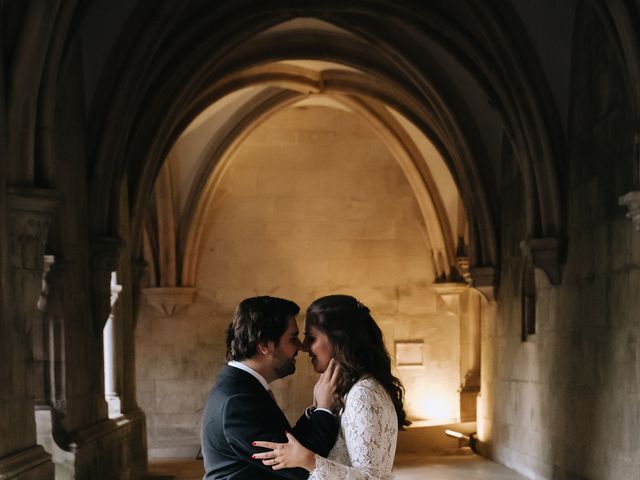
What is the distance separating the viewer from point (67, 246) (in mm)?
7047

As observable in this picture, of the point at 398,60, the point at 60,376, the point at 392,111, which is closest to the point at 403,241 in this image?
the point at 392,111

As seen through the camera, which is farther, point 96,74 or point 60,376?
point 96,74

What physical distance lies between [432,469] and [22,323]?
18.3 ft

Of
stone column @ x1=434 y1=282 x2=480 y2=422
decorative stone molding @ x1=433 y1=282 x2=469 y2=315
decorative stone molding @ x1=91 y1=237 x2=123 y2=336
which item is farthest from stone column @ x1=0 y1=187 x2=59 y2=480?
decorative stone molding @ x1=433 y1=282 x2=469 y2=315

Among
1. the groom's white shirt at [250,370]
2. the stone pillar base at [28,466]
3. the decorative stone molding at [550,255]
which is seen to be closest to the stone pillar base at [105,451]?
the stone pillar base at [28,466]

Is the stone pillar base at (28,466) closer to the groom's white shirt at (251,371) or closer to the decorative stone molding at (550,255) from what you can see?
the groom's white shirt at (251,371)

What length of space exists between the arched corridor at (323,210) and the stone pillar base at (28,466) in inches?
0.7

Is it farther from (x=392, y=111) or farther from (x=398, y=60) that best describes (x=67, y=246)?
(x=392, y=111)

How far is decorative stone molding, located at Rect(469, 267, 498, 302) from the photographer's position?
10430 millimetres

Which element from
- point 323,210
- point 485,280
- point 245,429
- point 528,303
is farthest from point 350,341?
point 323,210

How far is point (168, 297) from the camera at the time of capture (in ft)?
46.8

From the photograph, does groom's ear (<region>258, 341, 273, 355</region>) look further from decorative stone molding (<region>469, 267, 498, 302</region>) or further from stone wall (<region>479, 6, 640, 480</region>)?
decorative stone molding (<region>469, 267, 498, 302</region>)

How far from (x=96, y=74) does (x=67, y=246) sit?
5.34ft

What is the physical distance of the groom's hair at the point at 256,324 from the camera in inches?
100
